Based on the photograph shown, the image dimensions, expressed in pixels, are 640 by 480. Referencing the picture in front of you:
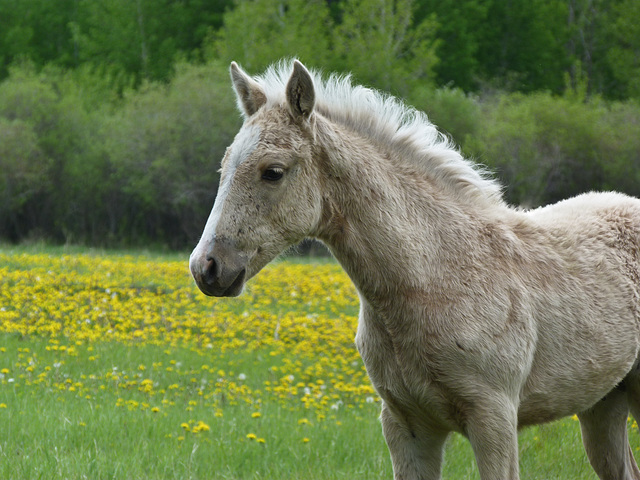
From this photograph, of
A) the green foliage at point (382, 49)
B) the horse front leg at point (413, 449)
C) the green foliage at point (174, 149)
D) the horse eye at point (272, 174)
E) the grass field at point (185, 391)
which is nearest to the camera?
the horse eye at point (272, 174)

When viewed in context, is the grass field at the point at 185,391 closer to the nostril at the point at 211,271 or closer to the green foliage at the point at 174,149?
the nostril at the point at 211,271

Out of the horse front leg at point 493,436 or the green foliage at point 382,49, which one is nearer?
the horse front leg at point 493,436

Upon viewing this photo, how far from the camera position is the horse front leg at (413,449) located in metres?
4.17

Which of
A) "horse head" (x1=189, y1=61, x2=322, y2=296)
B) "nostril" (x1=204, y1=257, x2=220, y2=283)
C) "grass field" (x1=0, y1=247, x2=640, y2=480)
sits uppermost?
"horse head" (x1=189, y1=61, x2=322, y2=296)

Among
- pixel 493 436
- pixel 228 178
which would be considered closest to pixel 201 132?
pixel 228 178

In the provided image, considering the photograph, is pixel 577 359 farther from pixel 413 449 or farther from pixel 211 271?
pixel 211 271

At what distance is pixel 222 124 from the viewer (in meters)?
29.2

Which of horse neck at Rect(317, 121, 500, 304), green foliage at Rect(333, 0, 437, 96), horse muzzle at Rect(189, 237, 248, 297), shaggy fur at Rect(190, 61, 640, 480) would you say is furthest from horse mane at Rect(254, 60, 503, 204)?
green foliage at Rect(333, 0, 437, 96)

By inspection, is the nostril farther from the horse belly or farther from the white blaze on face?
the horse belly

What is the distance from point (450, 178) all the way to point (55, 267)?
10836 mm

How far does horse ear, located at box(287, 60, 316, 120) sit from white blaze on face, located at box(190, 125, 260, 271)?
0.71 ft

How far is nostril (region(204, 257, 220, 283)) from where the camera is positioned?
3512mm

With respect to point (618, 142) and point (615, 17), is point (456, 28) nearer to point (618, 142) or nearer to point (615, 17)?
point (615, 17)

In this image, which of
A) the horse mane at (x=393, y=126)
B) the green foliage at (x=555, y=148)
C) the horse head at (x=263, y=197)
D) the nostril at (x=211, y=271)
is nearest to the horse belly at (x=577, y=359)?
the horse mane at (x=393, y=126)
